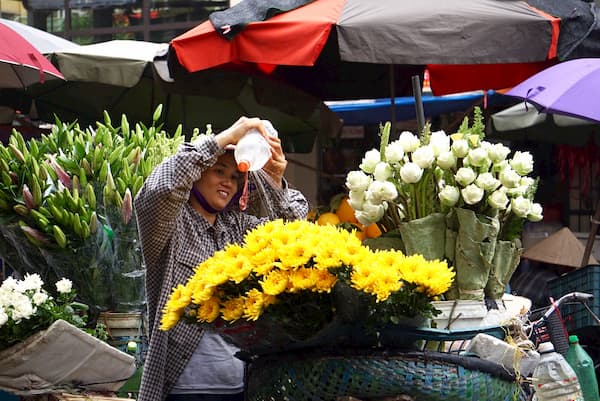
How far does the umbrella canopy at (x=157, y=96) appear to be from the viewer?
306 inches

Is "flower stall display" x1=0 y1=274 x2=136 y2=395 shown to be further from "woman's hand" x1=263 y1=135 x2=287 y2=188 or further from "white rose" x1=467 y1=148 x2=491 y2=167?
"white rose" x1=467 y1=148 x2=491 y2=167

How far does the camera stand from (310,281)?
2.42m

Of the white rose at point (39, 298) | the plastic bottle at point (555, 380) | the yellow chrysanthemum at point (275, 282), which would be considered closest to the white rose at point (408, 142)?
the yellow chrysanthemum at point (275, 282)

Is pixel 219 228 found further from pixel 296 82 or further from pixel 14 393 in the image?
pixel 296 82

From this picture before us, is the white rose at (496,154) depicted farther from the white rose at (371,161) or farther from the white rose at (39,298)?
the white rose at (39,298)

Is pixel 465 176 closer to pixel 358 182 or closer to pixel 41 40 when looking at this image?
pixel 358 182

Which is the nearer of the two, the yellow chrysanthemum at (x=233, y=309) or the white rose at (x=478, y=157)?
the yellow chrysanthemum at (x=233, y=309)

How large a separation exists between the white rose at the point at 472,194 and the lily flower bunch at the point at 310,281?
51cm

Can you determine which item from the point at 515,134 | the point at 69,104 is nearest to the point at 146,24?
the point at 69,104

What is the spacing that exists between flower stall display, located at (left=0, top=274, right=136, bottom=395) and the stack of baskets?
1.42 m

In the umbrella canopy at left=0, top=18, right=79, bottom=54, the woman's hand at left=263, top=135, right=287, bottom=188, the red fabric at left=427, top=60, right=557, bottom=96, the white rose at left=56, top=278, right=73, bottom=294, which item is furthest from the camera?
the umbrella canopy at left=0, top=18, right=79, bottom=54

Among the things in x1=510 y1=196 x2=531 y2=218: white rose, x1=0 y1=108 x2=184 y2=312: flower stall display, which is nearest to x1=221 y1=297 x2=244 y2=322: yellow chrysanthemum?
x1=510 y1=196 x2=531 y2=218: white rose

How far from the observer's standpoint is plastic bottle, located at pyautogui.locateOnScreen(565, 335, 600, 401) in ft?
16.6

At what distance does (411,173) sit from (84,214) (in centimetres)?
199
